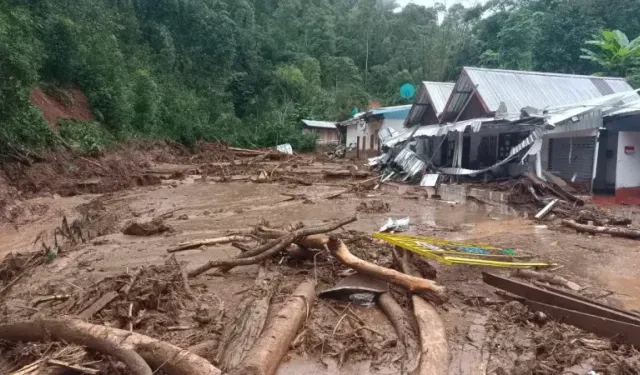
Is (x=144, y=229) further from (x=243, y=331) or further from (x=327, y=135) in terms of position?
(x=327, y=135)

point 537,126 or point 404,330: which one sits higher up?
point 537,126

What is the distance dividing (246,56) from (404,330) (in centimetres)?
3884

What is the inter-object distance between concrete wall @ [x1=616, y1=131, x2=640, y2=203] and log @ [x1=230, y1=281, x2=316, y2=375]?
13273 mm

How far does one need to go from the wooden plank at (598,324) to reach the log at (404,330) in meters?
1.58

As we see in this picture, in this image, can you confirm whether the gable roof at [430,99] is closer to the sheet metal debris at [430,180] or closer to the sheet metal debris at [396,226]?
the sheet metal debris at [430,180]

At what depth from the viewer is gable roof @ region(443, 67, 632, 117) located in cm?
1720

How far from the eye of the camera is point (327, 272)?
20.1 ft

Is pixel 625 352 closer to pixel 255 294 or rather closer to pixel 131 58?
pixel 255 294

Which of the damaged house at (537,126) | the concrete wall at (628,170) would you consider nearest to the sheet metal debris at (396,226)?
the damaged house at (537,126)

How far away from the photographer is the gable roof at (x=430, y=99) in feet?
70.6

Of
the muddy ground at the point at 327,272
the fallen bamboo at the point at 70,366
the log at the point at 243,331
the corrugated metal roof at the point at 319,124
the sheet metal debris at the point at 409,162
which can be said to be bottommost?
the muddy ground at the point at 327,272

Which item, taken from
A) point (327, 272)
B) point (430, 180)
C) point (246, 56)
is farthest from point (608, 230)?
point (246, 56)

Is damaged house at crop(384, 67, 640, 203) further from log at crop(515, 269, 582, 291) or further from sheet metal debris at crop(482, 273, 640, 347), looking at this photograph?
sheet metal debris at crop(482, 273, 640, 347)

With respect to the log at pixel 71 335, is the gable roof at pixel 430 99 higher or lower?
higher
